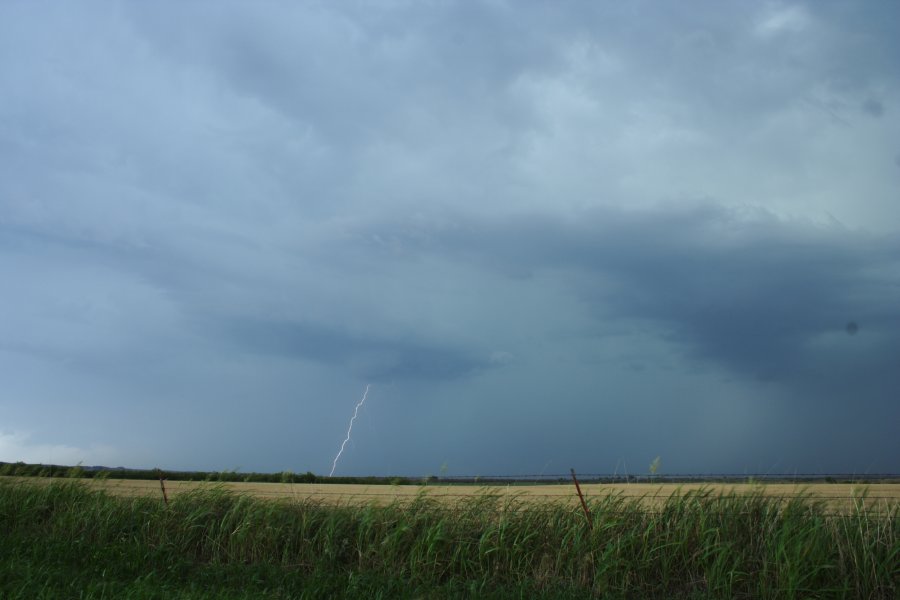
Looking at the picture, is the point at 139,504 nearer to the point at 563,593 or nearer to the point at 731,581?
the point at 563,593

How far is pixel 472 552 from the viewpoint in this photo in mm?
12344

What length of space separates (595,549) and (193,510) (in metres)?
7.64

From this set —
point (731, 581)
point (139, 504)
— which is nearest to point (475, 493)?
point (731, 581)

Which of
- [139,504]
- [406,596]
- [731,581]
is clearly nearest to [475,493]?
[406,596]

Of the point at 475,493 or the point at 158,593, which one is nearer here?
the point at 158,593

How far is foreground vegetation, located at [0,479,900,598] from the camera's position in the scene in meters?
10.7

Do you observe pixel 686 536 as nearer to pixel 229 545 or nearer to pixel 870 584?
pixel 870 584

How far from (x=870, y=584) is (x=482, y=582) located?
210 inches

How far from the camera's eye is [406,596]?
34.4ft

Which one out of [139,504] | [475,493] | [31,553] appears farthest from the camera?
[139,504]

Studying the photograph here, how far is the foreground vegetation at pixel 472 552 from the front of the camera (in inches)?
421

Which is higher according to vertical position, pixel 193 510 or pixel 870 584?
pixel 193 510

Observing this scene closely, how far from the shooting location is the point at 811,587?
1062 cm

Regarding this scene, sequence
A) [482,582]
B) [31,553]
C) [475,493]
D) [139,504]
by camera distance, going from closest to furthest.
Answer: [482,582]
[31,553]
[475,493]
[139,504]
